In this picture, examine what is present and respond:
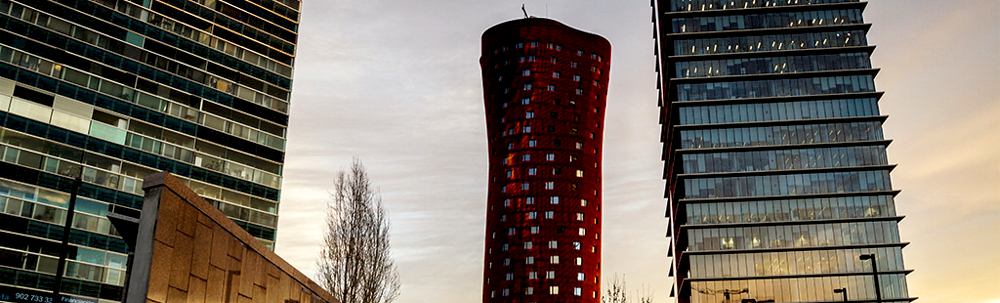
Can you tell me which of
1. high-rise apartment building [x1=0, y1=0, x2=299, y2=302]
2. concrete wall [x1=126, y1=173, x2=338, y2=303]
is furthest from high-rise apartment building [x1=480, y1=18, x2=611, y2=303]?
concrete wall [x1=126, y1=173, x2=338, y2=303]

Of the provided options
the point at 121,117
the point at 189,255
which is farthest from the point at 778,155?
the point at 189,255

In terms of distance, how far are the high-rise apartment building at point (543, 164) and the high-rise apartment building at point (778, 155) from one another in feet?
85.7

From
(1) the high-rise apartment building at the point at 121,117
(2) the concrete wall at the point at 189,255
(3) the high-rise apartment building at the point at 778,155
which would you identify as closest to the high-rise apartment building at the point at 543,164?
(3) the high-rise apartment building at the point at 778,155

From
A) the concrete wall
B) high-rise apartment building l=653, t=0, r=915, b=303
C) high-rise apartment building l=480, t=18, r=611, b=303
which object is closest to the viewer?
the concrete wall

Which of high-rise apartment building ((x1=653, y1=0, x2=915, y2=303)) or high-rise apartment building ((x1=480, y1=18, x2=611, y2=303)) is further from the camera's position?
high-rise apartment building ((x1=480, y1=18, x2=611, y2=303))

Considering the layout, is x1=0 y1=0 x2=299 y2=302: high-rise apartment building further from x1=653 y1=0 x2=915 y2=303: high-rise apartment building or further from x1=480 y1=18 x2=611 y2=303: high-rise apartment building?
x1=480 y1=18 x2=611 y2=303: high-rise apartment building

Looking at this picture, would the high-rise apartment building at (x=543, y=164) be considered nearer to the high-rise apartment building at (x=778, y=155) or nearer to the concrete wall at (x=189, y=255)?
the high-rise apartment building at (x=778, y=155)

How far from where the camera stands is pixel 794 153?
4262 inches

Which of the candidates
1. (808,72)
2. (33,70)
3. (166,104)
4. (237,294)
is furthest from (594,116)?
(237,294)

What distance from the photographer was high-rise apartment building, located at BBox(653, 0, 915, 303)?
104 m

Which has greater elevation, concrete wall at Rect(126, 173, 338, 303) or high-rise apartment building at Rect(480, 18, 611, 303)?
high-rise apartment building at Rect(480, 18, 611, 303)

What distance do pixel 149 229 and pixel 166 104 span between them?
71.4 meters

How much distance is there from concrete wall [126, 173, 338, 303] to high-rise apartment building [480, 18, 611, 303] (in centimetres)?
11652

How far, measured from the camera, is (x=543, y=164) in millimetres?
142750
